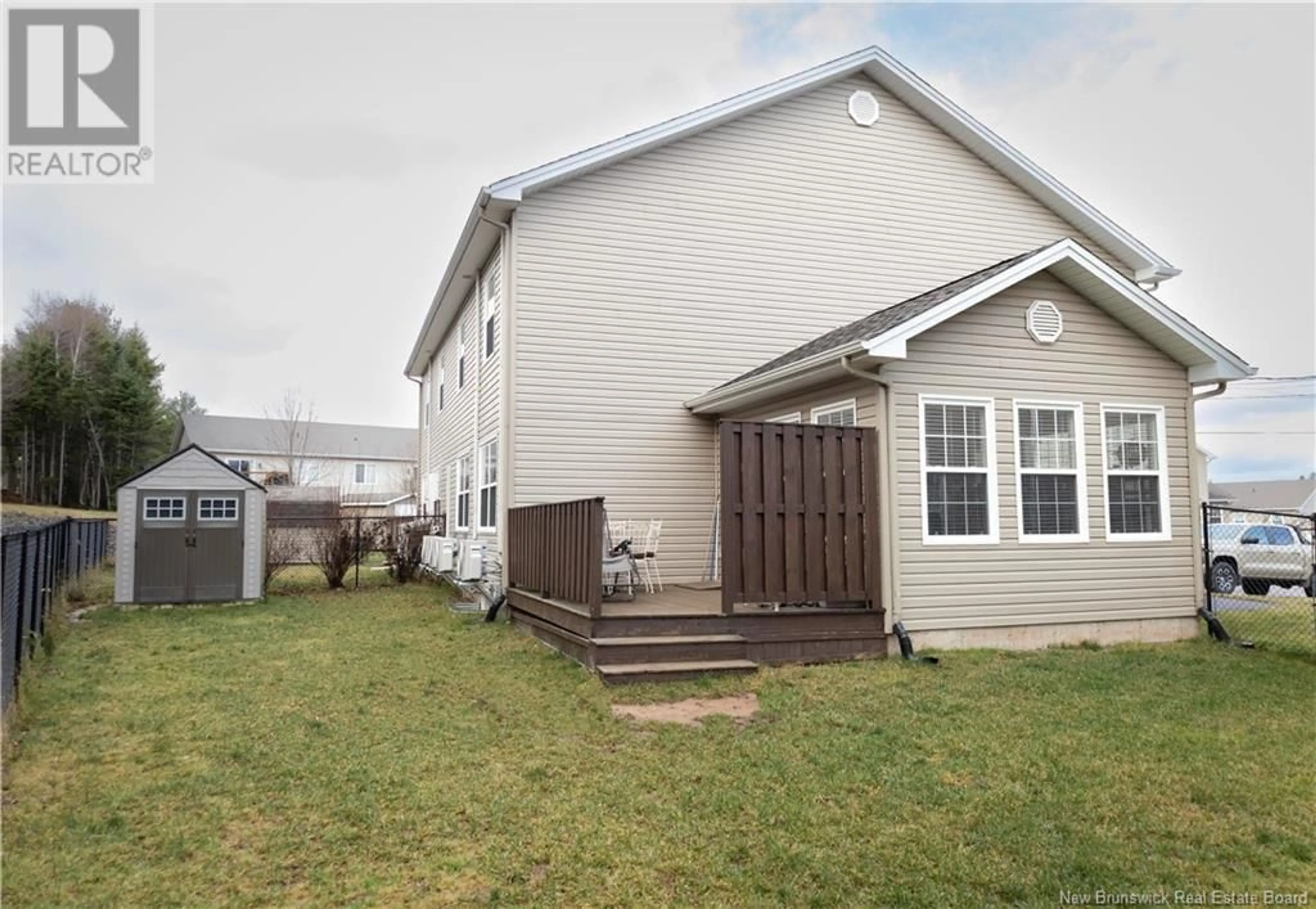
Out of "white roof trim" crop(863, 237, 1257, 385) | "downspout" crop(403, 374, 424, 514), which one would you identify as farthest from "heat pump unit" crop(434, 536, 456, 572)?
"white roof trim" crop(863, 237, 1257, 385)

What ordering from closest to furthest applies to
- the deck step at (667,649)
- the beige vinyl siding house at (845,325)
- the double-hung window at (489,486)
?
the deck step at (667,649) → the beige vinyl siding house at (845,325) → the double-hung window at (489,486)

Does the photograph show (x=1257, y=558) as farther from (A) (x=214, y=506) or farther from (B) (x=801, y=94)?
(A) (x=214, y=506)

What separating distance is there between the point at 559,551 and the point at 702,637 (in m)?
1.72

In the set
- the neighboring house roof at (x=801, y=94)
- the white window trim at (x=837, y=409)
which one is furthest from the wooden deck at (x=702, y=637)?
the neighboring house roof at (x=801, y=94)

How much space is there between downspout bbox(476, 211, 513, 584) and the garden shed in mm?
4559

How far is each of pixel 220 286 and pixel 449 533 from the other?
56.6ft

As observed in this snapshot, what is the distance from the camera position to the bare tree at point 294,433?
137 ft

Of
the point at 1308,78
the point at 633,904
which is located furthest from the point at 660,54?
the point at 633,904

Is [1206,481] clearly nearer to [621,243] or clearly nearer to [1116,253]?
[1116,253]

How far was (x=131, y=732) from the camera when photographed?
17.0ft

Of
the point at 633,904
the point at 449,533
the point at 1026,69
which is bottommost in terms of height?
the point at 633,904

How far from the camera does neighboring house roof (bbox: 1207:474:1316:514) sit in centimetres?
4088

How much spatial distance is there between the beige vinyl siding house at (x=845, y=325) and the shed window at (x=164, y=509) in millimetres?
4306

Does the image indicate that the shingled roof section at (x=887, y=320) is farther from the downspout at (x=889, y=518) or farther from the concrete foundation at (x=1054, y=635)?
the concrete foundation at (x=1054, y=635)
